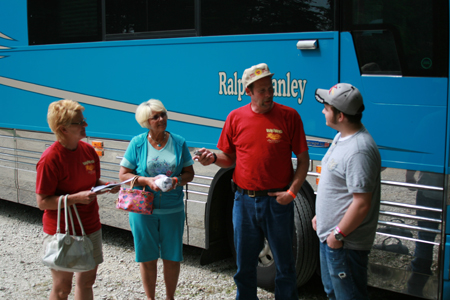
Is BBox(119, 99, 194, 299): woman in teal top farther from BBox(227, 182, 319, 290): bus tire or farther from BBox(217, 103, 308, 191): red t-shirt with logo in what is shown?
BBox(227, 182, 319, 290): bus tire

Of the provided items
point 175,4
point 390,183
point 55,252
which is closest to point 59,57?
point 175,4

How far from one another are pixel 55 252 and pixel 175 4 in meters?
2.53

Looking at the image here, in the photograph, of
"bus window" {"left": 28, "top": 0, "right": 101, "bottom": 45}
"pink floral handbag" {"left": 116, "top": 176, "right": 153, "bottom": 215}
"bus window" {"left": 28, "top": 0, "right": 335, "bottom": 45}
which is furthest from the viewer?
"bus window" {"left": 28, "top": 0, "right": 101, "bottom": 45}

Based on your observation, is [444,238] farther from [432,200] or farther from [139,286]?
[139,286]

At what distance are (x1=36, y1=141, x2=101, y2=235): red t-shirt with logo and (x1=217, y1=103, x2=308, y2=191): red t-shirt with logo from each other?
3.40ft

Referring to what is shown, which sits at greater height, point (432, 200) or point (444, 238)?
point (432, 200)

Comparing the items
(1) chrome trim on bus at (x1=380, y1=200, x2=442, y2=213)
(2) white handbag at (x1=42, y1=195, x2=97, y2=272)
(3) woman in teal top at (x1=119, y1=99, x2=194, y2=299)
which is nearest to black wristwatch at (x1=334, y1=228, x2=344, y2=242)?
(1) chrome trim on bus at (x1=380, y1=200, x2=442, y2=213)

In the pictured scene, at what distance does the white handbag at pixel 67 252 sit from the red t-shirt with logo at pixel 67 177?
0.11m

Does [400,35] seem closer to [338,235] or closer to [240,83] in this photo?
[240,83]

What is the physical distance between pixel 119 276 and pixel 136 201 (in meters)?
1.55

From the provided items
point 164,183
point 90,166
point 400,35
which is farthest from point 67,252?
point 400,35

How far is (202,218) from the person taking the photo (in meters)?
4.45

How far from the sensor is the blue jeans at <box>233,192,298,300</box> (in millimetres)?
3221

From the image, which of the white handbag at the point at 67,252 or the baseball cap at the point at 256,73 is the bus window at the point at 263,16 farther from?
the white handbag at the point at 67,252
